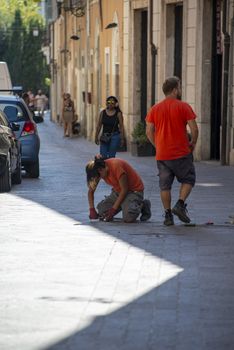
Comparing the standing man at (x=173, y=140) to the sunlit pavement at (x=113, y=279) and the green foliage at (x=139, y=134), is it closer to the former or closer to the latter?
the sunlit pavement at (x=113, y=279)

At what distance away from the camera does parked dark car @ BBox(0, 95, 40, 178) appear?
846 inches

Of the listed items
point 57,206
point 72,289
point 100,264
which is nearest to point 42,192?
point 57,206

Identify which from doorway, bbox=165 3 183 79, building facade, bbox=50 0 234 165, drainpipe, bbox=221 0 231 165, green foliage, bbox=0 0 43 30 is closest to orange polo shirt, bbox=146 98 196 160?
building facade, bbox=50 0 234 165

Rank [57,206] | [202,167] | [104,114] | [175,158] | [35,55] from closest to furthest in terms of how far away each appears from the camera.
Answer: [175,158] < [57,206] < [104,114] < [202,167] < [35,55]

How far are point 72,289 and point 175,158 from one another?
174 inches

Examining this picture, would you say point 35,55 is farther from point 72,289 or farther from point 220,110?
point 72,289

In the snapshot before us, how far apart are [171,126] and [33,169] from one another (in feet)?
28.9

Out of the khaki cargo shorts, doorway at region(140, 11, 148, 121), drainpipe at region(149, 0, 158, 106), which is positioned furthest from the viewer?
doorway at region(140, 11, 148, 121)

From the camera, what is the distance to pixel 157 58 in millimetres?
30312

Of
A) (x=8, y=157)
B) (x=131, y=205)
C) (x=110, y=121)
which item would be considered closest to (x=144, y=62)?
(x=110, y=121)

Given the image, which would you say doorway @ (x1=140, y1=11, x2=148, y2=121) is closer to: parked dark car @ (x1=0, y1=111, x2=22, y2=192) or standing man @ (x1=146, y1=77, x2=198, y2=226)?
parked dark car @ (x1=0, y1=111, x2=22, y2=192)

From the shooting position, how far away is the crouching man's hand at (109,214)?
43.8 ft

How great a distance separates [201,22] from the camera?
2636 centimetres

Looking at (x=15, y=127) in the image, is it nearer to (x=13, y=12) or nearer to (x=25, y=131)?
(x=25, y=131)
